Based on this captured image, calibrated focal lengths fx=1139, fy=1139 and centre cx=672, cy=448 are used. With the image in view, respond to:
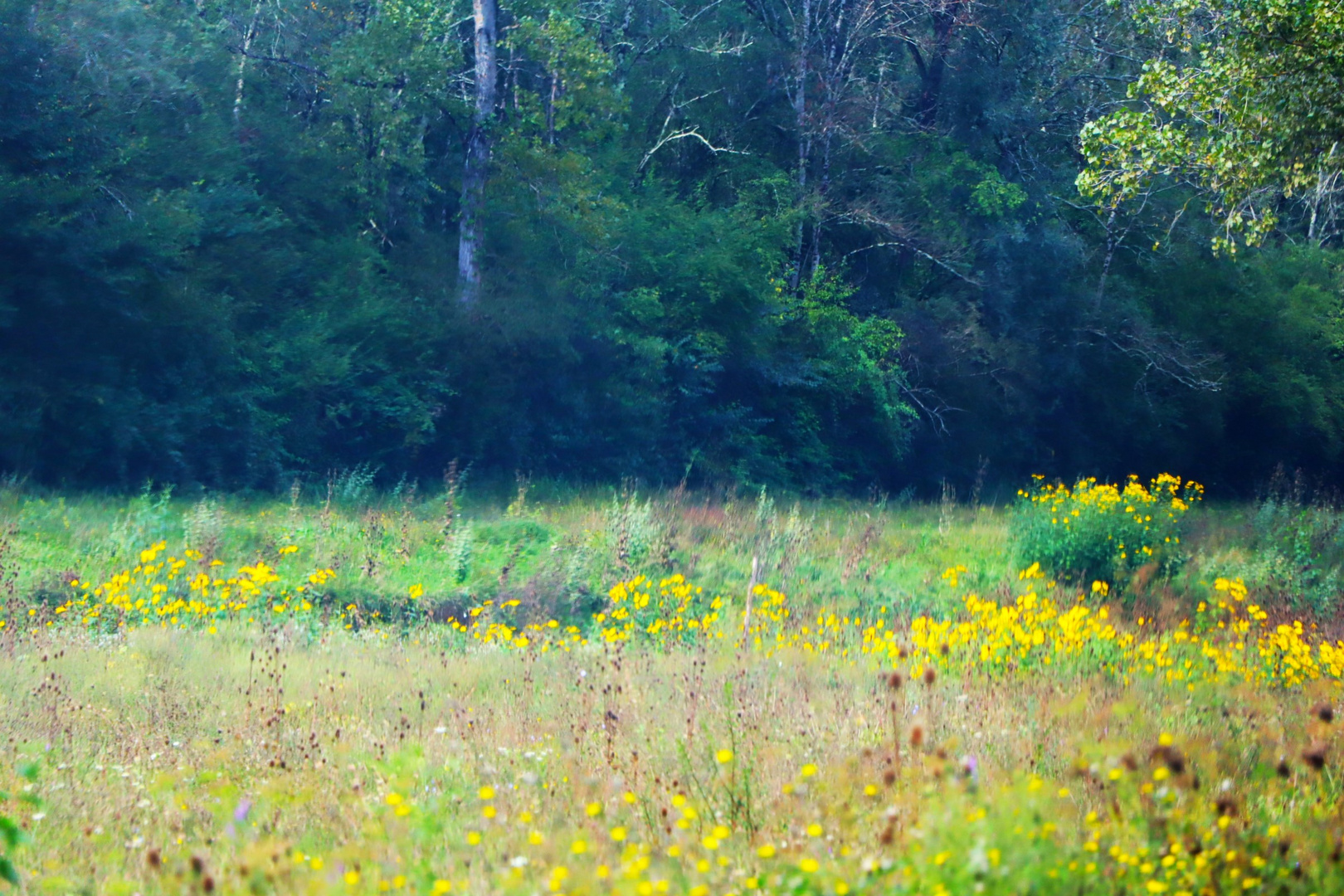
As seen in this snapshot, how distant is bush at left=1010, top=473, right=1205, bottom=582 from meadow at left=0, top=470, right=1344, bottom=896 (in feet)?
0.16

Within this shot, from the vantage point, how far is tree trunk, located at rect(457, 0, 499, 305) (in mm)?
20297

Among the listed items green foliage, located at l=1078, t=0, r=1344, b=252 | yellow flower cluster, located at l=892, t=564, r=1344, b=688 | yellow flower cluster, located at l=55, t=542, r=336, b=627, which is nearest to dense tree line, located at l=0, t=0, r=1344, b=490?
green foliage, located at l=1078, t=0, r=1344, b=252

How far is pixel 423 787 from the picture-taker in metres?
4.76

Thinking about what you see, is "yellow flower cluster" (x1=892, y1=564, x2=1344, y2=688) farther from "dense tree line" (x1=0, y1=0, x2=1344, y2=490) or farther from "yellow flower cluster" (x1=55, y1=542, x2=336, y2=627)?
"yellow flower cluster" (x1=55, y1=542, x2=336, y2=627)

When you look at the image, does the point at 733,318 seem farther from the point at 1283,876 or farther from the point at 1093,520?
the point at 1283,876

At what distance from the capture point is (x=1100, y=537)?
12.8 m

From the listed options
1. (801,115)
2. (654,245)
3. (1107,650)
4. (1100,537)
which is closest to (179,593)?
(1107,650)

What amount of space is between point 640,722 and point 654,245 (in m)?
17.8

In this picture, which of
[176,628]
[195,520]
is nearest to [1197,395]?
[195,520]

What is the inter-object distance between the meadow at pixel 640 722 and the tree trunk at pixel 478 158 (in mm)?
8971

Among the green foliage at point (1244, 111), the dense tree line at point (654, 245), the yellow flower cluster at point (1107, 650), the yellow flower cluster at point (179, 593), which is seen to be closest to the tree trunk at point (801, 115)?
the dense tree line at point (654, 245)

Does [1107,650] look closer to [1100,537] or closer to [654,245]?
[1100,537]

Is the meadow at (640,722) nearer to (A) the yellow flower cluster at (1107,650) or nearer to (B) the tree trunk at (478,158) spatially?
(A) the yellow flower cluster at (1107,650)

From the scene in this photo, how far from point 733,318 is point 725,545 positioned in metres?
9.24
